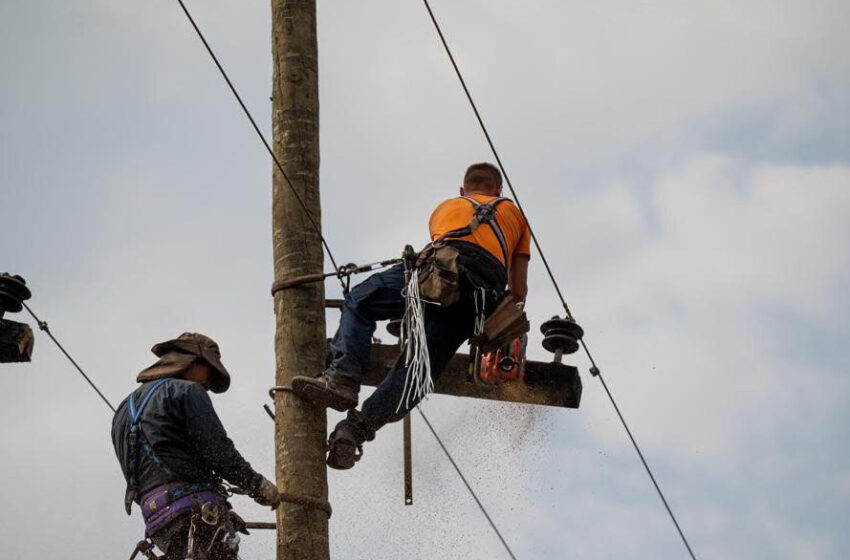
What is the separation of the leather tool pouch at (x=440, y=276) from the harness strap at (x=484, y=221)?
13 centimetres

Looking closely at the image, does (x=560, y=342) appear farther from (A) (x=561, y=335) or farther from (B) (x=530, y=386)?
(B) (x=530, y=386)

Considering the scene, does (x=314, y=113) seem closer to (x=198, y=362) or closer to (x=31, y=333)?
(x=198, y=362)

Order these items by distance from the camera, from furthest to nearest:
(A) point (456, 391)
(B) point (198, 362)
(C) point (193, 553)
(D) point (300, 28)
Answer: (A) point (456, 391), (D) point (300, 28), (B) point (198, 362), (C) point (193, 553)

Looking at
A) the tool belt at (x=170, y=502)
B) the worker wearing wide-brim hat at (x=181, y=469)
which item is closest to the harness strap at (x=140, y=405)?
the worker wearing wide-brim hat at (x=181, y=469)

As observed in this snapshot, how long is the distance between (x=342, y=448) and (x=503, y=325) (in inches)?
41.9

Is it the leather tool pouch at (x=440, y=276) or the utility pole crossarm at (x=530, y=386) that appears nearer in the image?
the leather tool pouch at (x=440, y=276)

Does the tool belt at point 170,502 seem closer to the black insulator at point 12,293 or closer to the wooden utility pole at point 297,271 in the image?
the wooden utility pole at point 297,271

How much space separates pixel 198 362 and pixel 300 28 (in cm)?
169

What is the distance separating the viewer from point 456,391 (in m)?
8.11

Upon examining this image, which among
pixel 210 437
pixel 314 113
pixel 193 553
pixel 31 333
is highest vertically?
pixel 314 113

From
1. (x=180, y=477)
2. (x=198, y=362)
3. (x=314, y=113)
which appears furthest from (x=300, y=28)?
(x=180, y=477)

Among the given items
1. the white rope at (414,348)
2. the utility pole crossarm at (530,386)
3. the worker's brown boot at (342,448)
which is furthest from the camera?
the utility pole crossarm at (530,386)

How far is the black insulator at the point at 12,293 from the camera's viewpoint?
7.78 metres

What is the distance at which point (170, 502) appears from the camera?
656 cm
